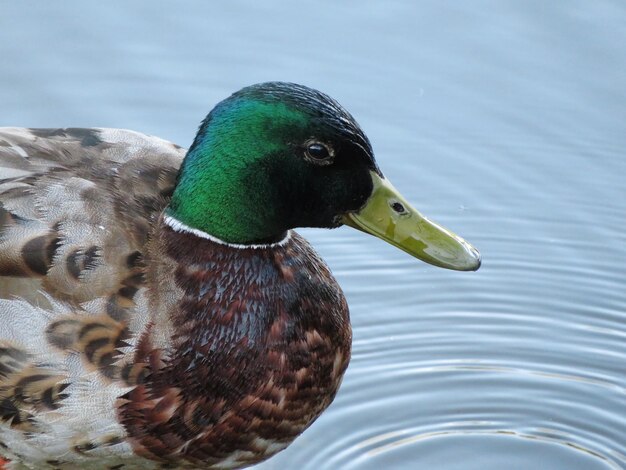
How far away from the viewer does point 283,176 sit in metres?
4.70

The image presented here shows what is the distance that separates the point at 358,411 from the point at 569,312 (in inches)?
50.1

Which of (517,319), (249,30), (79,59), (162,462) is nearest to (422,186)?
(517,319)

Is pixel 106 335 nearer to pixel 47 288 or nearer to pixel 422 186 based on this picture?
pixel 47 288

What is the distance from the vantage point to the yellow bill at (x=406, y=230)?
479 cm

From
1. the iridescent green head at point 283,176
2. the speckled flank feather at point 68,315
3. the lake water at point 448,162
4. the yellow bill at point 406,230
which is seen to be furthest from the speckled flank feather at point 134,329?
the lake water at point 448,162

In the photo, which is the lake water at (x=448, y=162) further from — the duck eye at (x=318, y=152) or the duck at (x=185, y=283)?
the duck eye at (x=318, y=152)

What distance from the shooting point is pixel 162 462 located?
187 inches

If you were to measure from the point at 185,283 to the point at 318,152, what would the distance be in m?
0.67

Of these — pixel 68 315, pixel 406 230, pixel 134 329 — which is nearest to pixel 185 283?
pixel 134 329

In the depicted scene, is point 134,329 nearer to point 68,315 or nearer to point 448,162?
point 68,315

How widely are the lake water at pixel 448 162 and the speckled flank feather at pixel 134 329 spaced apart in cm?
97

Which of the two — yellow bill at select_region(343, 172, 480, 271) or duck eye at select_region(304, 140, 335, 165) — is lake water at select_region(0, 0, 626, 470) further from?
duck eye at select_region(304, 140, 335, 165)

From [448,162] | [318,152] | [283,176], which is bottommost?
[448,162]

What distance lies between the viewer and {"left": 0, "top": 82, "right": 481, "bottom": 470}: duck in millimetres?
4598
